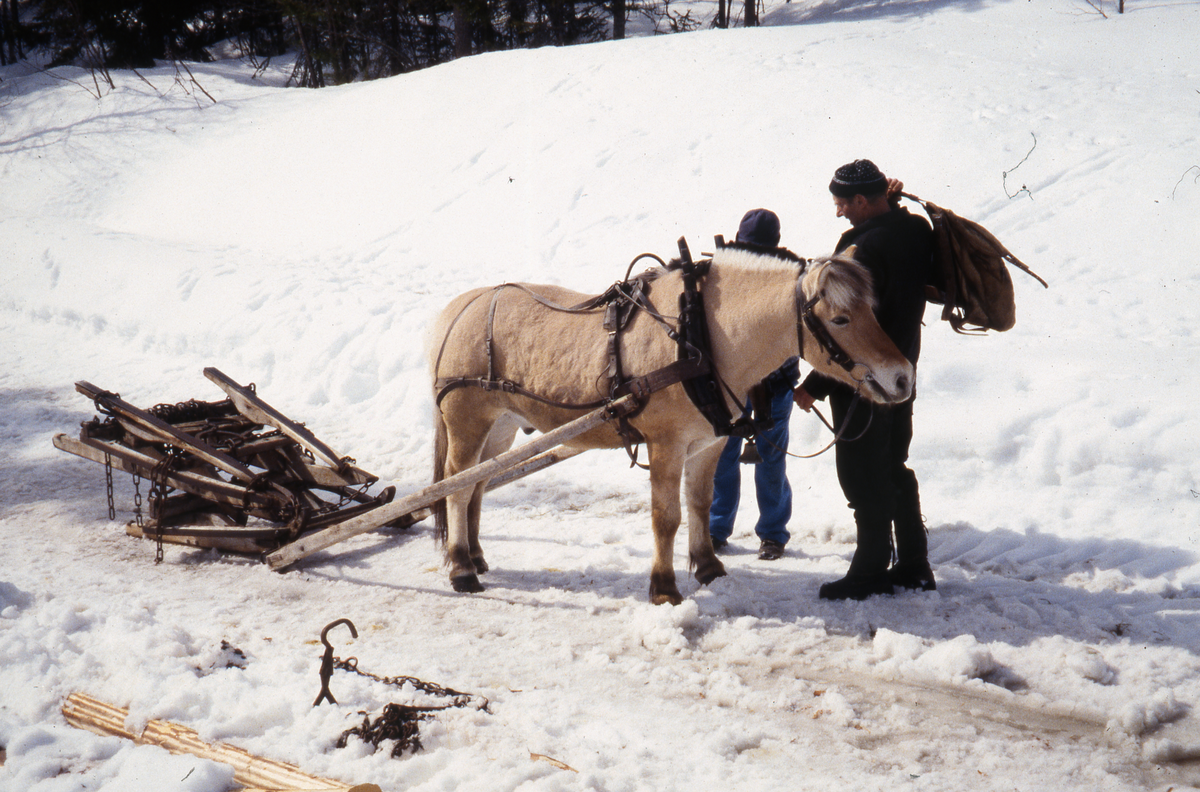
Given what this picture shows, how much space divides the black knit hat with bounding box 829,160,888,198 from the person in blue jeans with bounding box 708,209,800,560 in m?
0.64

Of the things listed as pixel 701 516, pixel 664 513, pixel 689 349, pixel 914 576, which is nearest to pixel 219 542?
pixel 664 513

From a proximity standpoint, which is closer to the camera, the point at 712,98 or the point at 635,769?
the point at 635,769

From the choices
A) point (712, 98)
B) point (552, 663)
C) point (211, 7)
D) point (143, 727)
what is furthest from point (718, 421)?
point (211, 7)

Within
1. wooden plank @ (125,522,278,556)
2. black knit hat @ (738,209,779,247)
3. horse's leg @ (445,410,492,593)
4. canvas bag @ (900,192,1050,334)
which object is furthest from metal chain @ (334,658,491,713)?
black knit hat @ (738,209,779,247)

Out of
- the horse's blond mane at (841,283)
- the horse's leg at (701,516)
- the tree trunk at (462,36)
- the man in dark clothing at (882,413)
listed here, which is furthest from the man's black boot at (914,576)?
the tree trunk at (462,36)

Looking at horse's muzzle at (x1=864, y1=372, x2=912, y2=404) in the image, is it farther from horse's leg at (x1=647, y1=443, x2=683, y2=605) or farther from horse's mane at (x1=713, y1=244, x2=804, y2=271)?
horse's leg at (x1=647, y1=443, x2=683, y2=605)

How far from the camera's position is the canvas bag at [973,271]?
390cm

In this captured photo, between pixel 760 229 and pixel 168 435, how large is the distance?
4063mm

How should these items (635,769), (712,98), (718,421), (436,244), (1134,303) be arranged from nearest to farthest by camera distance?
(635,769) → (718,421) → (1134,303) → (436,244) → (712,98)

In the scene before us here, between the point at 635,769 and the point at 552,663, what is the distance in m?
0.99

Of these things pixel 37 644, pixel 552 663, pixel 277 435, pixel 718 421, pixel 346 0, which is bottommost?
pixel 552 663

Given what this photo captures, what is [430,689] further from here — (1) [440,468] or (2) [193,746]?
(1) [440,468]

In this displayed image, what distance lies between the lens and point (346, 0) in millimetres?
19797

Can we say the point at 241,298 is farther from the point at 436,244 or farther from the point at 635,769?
the point at 635,769
